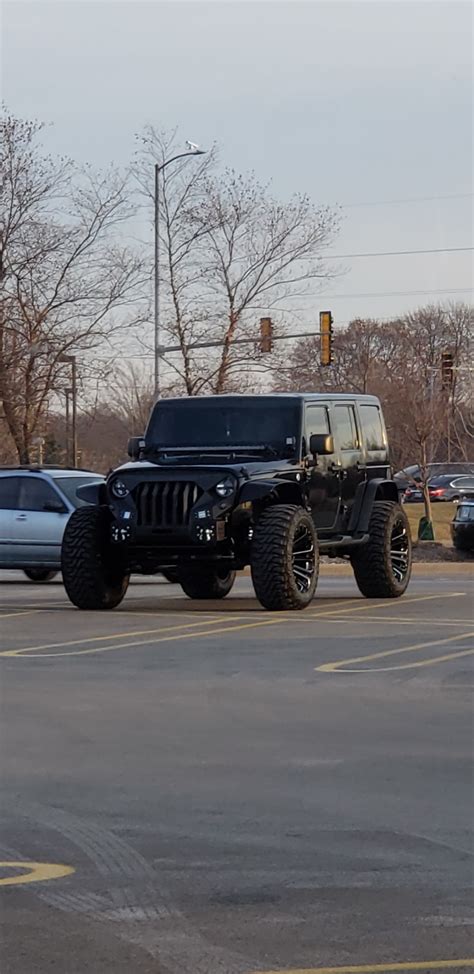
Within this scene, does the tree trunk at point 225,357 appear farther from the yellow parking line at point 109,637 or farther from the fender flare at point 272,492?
the yellow parking line at point 109,637

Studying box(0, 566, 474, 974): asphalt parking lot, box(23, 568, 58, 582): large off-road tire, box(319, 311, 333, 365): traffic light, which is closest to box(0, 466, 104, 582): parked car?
box(23, 568, 58, 582): large off-road tire

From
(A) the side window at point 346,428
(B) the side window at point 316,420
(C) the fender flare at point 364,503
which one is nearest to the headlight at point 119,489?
(B) the side window at point 316,420

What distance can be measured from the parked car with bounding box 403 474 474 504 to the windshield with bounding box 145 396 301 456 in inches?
1658

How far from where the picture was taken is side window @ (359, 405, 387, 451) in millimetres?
19703

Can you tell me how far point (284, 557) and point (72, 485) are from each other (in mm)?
7160

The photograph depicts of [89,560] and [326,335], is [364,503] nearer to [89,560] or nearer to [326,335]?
[89,560]

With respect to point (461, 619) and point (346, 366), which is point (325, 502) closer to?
point (461, 619)

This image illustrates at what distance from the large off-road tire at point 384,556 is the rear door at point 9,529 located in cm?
537

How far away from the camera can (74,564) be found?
682 inches

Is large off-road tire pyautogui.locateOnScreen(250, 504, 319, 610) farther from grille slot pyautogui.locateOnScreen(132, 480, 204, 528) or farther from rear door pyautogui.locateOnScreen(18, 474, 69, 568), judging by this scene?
rear door pyautogui.locateOnScreen(18, 474, 69, 568)

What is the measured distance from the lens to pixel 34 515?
73.0 ft

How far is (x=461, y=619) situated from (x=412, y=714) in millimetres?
6518

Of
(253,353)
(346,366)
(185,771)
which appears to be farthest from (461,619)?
(346,366)

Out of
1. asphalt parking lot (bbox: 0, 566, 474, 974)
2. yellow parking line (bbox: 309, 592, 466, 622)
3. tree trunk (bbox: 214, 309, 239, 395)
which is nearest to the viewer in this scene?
asphalt parking lot (bbox: 0, 566, 474, 974)
